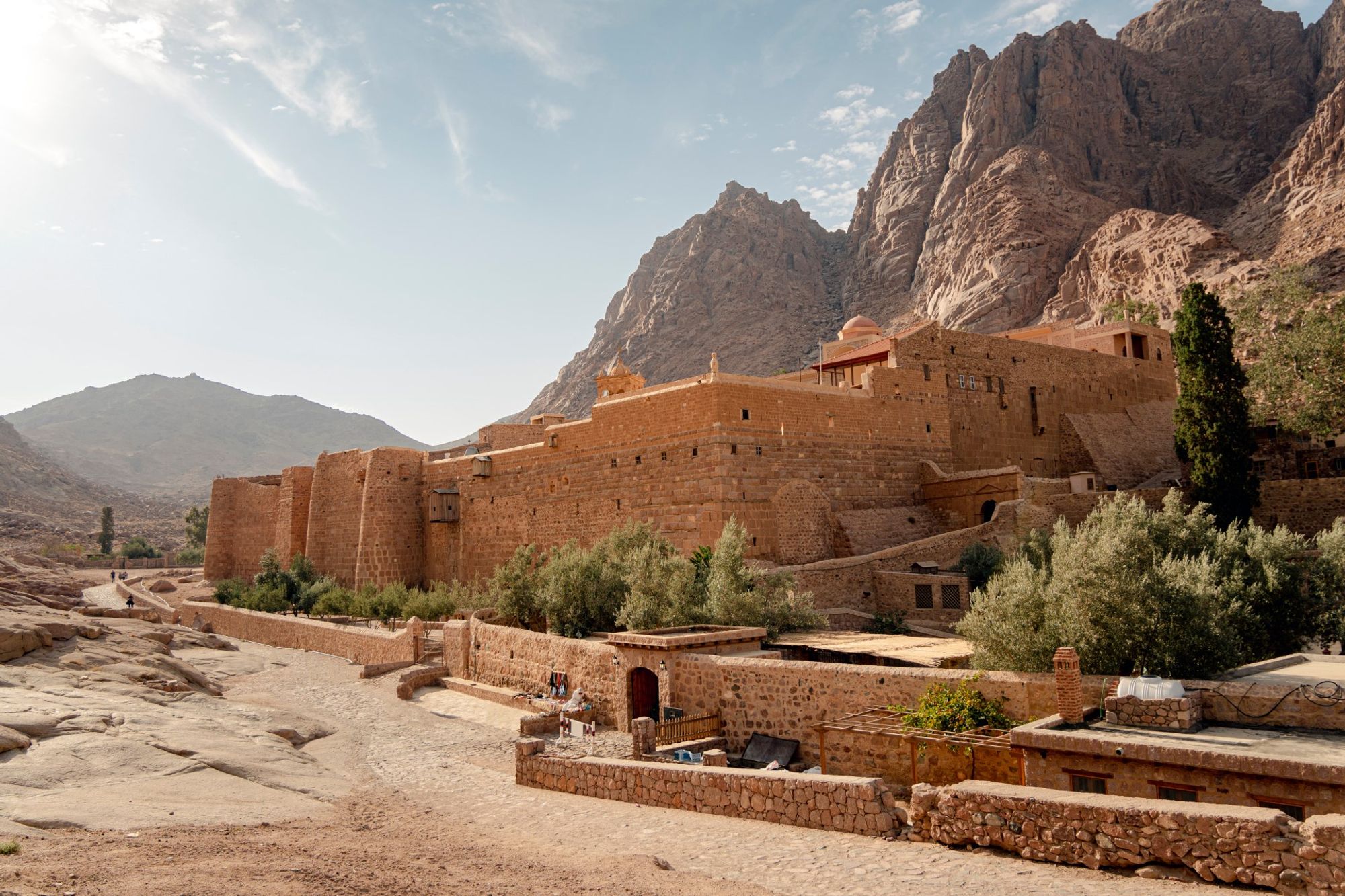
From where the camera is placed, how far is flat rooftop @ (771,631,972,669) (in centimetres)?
1323

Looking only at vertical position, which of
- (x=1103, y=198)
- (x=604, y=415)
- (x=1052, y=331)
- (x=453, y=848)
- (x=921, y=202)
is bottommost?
(x=453, y=848)

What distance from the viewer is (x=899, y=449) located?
24.4 m

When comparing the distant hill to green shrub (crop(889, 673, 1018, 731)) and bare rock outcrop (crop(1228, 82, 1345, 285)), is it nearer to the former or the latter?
bare rock outcrop (crop(1228, 82, 1345, 285))

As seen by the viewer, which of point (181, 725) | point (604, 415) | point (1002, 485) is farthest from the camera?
point (604, 415)

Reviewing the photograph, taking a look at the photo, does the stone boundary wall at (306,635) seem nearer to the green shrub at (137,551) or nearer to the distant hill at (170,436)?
the green shrub at (137,551)

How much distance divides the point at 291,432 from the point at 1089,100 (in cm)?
16472

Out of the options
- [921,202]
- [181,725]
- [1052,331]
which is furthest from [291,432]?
[181,725]

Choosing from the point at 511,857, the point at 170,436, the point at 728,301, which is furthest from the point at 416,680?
the point at 170,436

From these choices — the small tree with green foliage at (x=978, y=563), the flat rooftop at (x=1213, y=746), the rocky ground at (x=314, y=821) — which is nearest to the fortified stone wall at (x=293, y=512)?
the rocky ground at (x=314, y=821)

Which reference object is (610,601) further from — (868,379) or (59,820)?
(59,820)

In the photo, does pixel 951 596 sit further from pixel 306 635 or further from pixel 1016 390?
pixel 306 635

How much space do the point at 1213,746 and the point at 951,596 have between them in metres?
11.6

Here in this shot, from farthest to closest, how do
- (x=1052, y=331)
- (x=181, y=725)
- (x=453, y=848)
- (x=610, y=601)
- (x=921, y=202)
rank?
1. (x=921, y=202)
2. (x=1052, y=331)
3. (x=610, y=601)
4. (x=181, y=725)
5. (x=453, y=848)

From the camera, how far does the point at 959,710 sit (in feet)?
31.7
